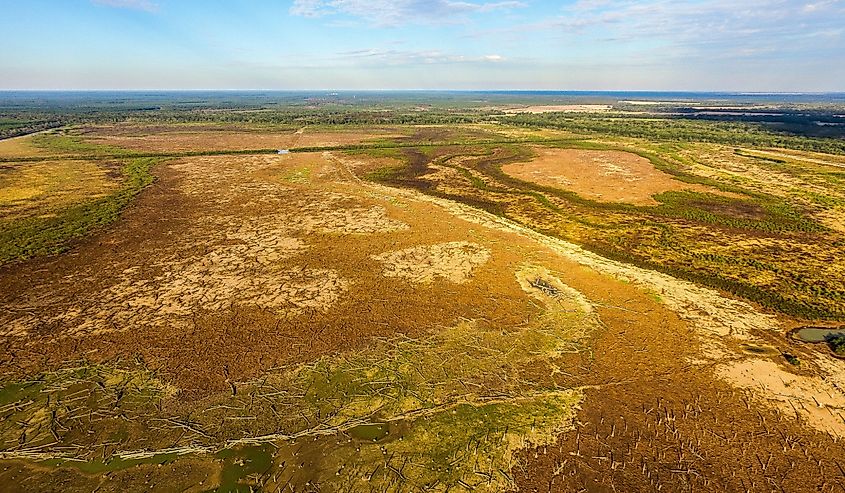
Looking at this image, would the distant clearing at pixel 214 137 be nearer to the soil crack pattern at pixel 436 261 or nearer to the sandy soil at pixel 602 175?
the sandy soil at pixel 602 175

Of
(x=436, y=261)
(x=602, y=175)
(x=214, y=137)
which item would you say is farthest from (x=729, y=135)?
(x=214, y=137)

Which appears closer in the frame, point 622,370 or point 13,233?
point 622,370

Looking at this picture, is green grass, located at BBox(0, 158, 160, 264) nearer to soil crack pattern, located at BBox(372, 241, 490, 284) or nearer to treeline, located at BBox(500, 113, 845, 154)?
soil crack pattern, located at BBox(372, 241, 490, 284)

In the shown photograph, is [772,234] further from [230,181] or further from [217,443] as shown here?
[230,181]

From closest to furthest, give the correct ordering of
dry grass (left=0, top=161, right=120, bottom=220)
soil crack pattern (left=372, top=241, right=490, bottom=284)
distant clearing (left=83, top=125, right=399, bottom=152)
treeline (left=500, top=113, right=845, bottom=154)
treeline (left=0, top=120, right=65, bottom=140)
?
1. soil crack pattern (left=372, top=241, right=490, bottom=284)
2. dry grass (left=0, top=161, right=120, bottom=220)
3. treeline (left=500, top=113, right=845, bottom=154)
4. distant clearing (left=83, top=125, right=399, bottom=152)
5. treeline (left=0, top=120, right=65, bottom=140)

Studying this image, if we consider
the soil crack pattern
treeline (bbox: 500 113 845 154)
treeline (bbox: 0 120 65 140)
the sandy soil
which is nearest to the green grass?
the soil crack pattern

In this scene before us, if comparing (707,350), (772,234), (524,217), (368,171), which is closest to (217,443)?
(707,350)
